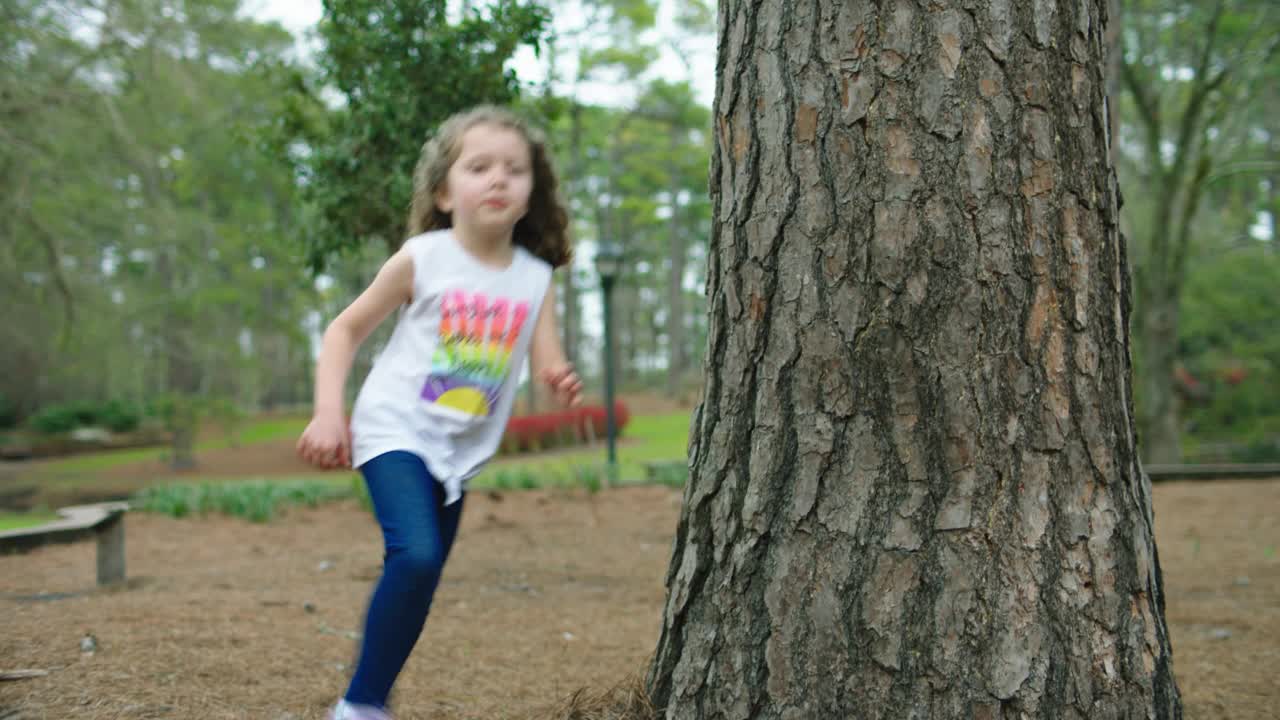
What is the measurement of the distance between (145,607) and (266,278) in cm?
1976

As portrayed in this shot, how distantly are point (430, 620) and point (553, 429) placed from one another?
16.3 meters

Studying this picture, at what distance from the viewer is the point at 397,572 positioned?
232 centimetres

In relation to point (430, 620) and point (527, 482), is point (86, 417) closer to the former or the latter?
point (527, 482)

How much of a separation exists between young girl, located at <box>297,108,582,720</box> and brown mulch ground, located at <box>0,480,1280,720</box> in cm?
77

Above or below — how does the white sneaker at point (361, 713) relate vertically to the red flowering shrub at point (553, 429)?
above

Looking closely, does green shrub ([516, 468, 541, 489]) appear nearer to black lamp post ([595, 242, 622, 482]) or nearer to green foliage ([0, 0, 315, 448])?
black lamp post ([595, 242, 622, 482])

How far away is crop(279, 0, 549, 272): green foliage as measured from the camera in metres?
5.93

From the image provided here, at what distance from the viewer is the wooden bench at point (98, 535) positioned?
534cm

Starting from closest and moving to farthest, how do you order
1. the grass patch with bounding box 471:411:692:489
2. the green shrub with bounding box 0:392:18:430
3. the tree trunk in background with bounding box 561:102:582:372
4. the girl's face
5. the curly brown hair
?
1. the girl's face
2. the curly brown hair
3. the grass patch with bounding box 471:411:692:489
4. the tree trunk in background with bounding box 561:102:582:372
5. the green shrub with bounding box 0:392:18:430

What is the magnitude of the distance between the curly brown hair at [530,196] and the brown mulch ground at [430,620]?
1.44 metres

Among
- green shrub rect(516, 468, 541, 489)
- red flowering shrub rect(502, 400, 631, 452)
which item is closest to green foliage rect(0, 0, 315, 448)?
green shrub rect(516, 468, 541, 489)

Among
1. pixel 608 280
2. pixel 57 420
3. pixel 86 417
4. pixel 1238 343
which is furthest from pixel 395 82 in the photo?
pixel 86 417

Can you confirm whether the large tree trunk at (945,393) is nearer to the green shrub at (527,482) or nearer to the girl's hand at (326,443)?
the girl's hand at (326,443)

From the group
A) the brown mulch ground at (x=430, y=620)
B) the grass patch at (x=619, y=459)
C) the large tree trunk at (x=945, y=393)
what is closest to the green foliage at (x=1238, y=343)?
the grass patch at (x=619, y=459)
